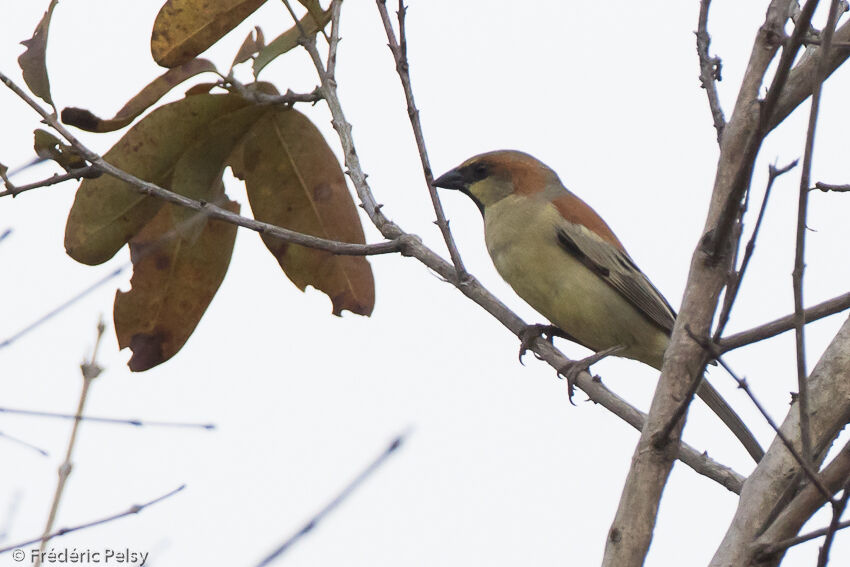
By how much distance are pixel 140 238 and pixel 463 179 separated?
2.45 m

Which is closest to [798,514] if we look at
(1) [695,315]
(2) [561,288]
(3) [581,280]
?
(1) [695,315]

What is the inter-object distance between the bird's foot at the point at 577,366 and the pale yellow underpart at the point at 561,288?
0.14ft

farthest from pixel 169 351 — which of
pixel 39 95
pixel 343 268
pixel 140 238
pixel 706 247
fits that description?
pixel 706 247

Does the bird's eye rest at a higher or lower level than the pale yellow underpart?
higher

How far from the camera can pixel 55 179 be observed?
135 inches

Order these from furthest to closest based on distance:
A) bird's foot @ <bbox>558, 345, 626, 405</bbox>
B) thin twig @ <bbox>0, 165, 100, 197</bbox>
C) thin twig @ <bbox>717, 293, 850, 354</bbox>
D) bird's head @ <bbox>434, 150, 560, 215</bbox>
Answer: bird's head @ <bbox>434, 150, 560, 215</bbox> < bird's foot @ <bbox>558, 345, 626, 405</bbox> < thin twig @ <bbox>0, 165, 100, 197</bbox> < thin twig @ <bbox>717, 293, 850, 354</bbox>

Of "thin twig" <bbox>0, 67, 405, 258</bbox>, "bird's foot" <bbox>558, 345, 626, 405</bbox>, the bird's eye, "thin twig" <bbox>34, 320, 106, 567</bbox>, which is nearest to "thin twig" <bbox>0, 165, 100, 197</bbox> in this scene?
"thin twig" <bbox>0, 67, 405, 258</bbox>

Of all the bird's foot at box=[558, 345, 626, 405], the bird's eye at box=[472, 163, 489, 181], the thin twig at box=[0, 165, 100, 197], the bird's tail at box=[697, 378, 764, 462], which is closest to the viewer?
the thin twig at box=[0, 165, 100, 197]

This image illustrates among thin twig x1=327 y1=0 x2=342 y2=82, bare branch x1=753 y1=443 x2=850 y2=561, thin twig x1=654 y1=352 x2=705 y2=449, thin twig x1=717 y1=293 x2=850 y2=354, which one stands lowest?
bare branch x1=753 y1=443 x2=850 y2=561

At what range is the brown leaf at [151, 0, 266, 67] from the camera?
3.49 meters

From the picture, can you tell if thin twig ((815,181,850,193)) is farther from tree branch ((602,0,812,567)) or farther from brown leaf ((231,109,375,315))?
brown leaf ((231,109,375,315))

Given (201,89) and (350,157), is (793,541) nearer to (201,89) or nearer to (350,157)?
(350,157)

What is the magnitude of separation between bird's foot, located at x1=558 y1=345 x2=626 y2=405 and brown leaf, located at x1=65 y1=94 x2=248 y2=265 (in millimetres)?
1597

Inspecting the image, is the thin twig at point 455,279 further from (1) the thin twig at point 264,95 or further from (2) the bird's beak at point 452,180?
(2) the bird's beak at point 452,180
